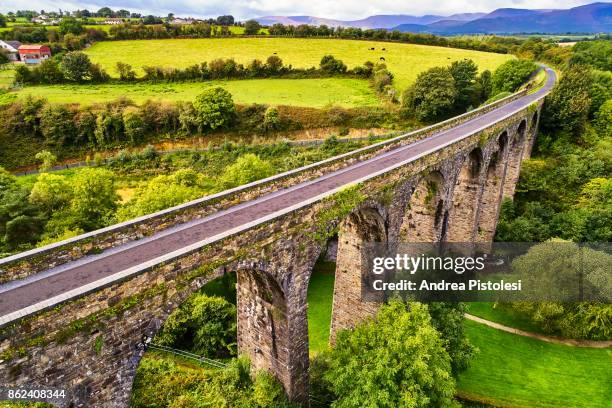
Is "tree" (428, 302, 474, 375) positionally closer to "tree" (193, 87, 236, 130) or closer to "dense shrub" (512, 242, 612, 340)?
"dense shrub" (512, 242, 612, 340)

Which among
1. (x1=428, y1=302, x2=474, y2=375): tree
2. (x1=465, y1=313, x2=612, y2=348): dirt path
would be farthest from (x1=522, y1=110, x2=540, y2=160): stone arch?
(x1=428, y1=302, x2=474, y2=375): tree

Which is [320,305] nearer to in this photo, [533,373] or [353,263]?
[353,263]

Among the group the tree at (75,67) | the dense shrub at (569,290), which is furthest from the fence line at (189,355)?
the tree at (75,67)

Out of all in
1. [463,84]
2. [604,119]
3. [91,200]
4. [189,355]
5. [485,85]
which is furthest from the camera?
[485,85]

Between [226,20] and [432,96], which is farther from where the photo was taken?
[226,20]

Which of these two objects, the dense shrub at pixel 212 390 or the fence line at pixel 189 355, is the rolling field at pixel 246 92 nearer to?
the fence line at pixel 189 355

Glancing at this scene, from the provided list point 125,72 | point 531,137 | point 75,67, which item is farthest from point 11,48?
point 531,137

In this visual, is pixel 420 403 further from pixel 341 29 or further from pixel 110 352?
pixel 341 29
